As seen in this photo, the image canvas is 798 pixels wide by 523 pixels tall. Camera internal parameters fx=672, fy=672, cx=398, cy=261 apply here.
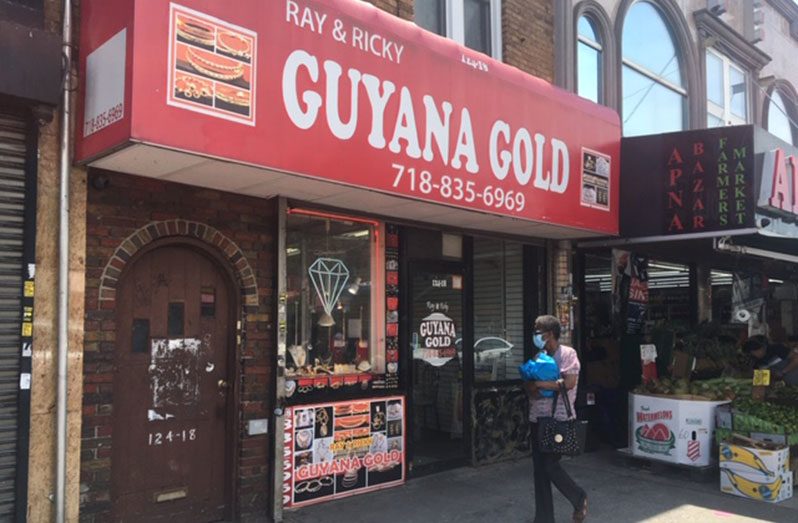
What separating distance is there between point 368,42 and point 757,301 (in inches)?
364

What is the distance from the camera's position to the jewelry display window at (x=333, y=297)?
6098 millimetres

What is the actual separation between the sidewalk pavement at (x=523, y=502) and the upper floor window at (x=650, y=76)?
5.36m

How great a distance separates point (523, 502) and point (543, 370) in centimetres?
168

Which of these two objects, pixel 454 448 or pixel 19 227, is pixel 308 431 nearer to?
pixel 454 448

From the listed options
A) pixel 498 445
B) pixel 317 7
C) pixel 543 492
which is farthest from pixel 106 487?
pixel 498 445

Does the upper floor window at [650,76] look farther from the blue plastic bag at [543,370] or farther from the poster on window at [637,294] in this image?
the blue plastic bag at [543,370]

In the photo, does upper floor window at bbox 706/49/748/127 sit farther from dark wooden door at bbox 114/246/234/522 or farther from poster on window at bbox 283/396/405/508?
dark wooden door at bbox 114/246/234/522

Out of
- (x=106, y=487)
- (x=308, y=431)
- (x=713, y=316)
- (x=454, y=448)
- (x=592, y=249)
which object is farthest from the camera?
(x=713, y=316)

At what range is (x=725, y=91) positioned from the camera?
12.5 m

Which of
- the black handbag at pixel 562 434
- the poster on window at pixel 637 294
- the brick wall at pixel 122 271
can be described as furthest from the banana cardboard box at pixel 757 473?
the brick wall at pixel 122 271

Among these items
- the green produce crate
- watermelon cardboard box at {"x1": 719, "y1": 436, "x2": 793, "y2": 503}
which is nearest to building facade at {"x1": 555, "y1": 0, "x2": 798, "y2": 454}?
the green produce crate

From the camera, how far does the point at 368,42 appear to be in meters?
5.34

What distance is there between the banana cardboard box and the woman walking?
2.16 meters

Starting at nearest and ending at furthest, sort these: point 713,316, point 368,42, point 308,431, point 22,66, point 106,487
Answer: point 22,66 < point 106,487 < point 368,42 < point 308,431 < point 713,316
